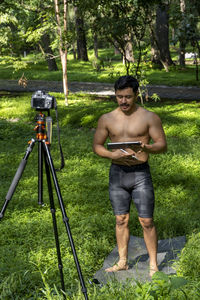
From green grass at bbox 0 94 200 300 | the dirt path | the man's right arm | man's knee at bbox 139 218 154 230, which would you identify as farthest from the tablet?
the dirt path

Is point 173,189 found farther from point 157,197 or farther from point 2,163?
point 2,163

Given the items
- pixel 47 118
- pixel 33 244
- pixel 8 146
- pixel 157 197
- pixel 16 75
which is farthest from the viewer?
pixel 16 75

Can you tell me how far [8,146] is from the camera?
1150cm

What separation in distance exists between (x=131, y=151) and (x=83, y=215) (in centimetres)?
284

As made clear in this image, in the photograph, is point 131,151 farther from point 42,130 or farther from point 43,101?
point 43,101

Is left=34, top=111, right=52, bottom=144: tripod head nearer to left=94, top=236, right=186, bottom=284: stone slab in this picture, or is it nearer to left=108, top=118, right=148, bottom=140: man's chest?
left=108, top=118, right=148, bottom=140: man's chest

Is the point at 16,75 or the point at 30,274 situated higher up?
the point at 16,75

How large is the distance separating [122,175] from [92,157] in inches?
219

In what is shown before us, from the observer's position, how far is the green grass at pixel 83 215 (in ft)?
14.5

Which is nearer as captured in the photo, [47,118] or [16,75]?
[47,118]

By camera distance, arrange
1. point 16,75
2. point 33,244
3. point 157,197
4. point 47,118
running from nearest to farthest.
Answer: point 47,118 → point 33,244 → point 157,197 → point 16,75

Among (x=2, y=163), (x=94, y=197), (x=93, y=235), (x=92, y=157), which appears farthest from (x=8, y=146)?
(x=93, y=235)

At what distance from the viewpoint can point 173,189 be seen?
766 cm

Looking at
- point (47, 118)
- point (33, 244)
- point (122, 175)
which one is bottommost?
point (33, 244)
